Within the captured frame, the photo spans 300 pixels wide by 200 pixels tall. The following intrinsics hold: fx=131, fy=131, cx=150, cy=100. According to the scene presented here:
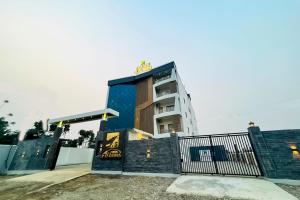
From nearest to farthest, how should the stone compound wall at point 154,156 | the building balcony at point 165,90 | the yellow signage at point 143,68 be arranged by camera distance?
the stone compound wall at point 154,156, the building balcony at point 165,90, the yellow signage at point 143,68

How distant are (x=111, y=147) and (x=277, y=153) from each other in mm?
10975

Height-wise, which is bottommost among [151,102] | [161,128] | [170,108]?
[161,128]

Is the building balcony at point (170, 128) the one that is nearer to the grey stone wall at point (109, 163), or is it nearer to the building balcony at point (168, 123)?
the building balcony at point (168, 123)

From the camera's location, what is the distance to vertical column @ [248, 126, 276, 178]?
21.8 feet

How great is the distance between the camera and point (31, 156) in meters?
14.6

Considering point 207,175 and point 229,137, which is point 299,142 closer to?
point 229,137

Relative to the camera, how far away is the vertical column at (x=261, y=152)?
664 cm

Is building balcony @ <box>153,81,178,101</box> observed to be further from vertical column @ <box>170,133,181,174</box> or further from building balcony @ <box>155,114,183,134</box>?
vertical column @ <box>170,133,181,174</box>

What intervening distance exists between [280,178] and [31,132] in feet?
178

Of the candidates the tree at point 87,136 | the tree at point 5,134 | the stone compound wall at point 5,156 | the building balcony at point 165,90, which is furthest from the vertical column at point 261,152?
the tree at point 87,136

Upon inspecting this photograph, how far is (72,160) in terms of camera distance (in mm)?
23188

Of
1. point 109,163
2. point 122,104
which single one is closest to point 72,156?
point 122,104

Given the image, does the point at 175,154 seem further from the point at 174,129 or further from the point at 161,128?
the point at 161,128

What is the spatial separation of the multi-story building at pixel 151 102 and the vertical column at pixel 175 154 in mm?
10578
